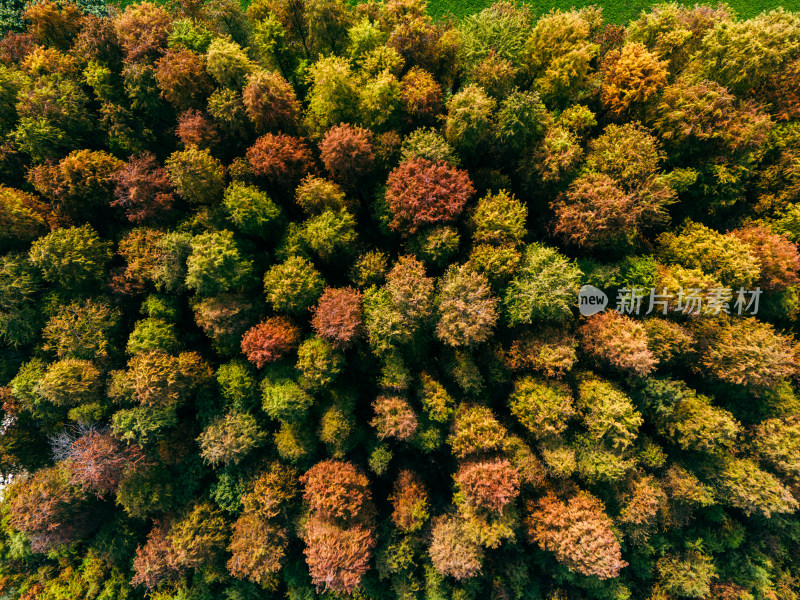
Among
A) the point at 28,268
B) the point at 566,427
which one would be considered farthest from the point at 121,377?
the point at 566,427

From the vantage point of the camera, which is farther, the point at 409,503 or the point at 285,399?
the point at 409,503

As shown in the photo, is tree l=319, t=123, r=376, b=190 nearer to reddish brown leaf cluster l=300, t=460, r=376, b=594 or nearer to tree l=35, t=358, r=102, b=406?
reddish brown leaf cluster l=300, t=460, r=376, b=594

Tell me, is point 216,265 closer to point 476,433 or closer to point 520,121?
point 476,433

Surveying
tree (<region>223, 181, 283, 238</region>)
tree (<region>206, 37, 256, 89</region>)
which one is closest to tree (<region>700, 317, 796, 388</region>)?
tree (<region>223, 181, 283, 238</region>)

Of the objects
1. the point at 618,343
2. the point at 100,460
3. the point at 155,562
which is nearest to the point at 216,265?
the point at 100,460

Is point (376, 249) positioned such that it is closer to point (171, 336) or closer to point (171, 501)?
point (171, 336)

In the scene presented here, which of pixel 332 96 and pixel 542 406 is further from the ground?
pixel 332 96

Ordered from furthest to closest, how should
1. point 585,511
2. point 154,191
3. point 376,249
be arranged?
1. point 376,249
2. point 154,191
3. point 585,511
